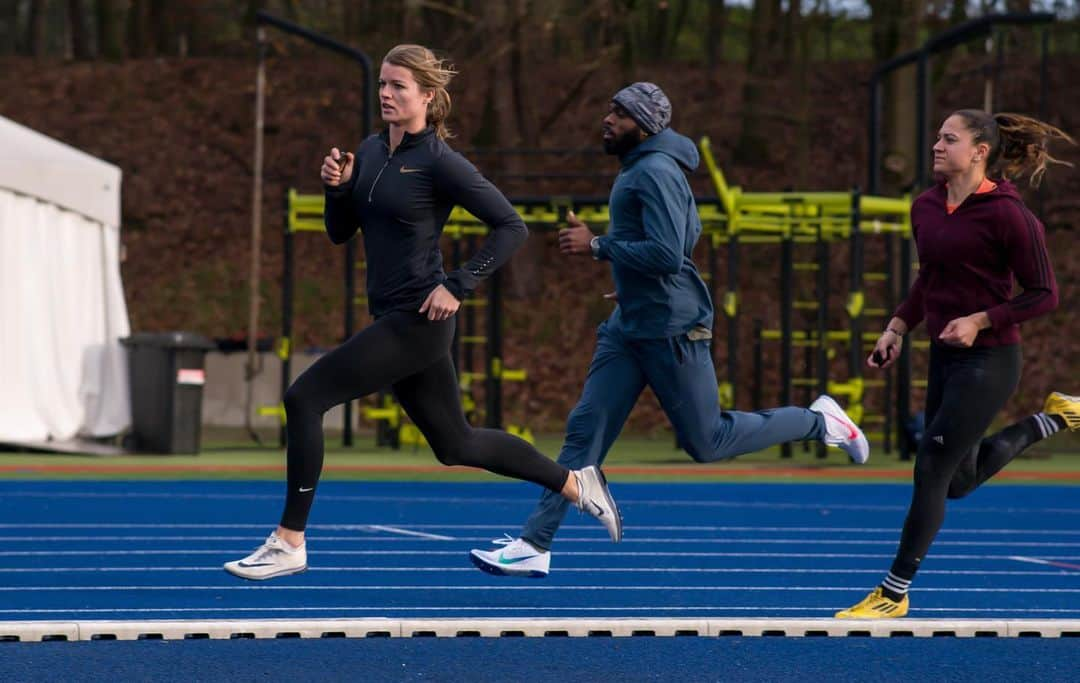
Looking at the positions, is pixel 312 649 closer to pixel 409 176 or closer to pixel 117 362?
pixel 409 176

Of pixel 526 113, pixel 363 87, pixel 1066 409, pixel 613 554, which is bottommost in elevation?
pixel 613 554

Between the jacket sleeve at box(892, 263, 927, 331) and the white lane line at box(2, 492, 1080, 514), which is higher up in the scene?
the jacket sleeve at box(892, 263, 927, 331)

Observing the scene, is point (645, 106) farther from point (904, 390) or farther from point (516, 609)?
point (904, 390)

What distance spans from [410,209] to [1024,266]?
2364mm

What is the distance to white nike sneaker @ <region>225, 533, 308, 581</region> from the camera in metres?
7.73

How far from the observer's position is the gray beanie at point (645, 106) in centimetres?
810

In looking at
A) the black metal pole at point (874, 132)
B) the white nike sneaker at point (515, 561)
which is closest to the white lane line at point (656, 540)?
the white nike sneaker at point (515, 561)

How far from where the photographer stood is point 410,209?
763 centimetres

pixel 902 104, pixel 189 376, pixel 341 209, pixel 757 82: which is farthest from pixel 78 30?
pixel 341 209

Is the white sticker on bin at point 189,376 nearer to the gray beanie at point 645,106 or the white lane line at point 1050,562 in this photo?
the white lane line at point 1050,562

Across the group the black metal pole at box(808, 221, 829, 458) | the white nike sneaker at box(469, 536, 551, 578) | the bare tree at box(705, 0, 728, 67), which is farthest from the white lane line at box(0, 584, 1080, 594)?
the bare tree at box(705, 0, 728, 67)

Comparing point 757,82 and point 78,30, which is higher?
point 78,30

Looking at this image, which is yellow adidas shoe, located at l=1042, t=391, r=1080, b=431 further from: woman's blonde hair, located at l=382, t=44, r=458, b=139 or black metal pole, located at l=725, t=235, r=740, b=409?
black metal pole, located at l=725, t=235, r=740, b=409

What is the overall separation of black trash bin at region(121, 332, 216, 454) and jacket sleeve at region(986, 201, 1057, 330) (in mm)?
13168
